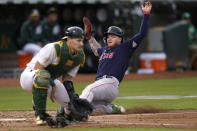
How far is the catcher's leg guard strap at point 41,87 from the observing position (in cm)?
666

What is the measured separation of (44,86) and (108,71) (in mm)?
1608

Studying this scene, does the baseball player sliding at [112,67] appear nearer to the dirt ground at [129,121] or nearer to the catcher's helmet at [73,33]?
the dirt ground at [129,121]

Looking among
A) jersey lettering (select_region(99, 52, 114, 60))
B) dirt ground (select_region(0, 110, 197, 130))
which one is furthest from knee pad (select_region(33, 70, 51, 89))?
jersey lettering (select_region(99, 52, 114, 60))

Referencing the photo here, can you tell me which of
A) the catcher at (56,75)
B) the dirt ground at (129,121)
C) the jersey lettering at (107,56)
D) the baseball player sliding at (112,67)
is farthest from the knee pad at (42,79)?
the jersey lettering at (107,56)

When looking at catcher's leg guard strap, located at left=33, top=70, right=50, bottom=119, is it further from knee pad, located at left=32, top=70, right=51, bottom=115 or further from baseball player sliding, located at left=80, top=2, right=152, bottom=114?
baseball player sliding, located at left=80, top=2, right=152, bottom=114

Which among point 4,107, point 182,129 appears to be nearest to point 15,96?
point 4,107

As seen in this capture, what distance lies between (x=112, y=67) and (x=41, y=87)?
1.66 metres

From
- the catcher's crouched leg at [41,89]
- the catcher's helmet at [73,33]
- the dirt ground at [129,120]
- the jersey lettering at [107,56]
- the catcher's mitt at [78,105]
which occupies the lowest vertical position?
the dirt ground at [129,120]

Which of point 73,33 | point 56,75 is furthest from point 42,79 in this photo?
point 73,33

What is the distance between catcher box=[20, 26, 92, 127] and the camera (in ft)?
22.1

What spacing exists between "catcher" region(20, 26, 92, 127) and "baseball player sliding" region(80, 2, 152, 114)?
0.45 meters

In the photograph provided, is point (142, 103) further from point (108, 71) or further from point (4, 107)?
point (4, 107)

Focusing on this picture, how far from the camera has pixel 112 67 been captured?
26.4 ft

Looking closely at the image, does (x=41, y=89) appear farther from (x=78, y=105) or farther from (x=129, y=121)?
(x=129, y=121)
